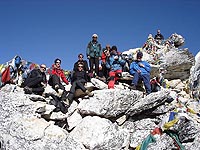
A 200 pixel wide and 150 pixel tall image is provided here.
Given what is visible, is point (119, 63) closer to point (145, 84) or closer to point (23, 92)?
point (145, 84)

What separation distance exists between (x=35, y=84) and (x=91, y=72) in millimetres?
4298

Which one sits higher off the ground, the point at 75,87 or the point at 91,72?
the point at 91,72

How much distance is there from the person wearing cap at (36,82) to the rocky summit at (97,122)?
1.21 ft

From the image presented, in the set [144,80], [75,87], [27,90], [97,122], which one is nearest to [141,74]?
[144,80]

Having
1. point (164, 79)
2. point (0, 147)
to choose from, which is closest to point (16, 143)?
point (0, 147)

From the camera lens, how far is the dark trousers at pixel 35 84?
1352 cm

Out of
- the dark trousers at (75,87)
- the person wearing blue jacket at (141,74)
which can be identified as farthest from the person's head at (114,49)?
the dark trousers at (75,87)

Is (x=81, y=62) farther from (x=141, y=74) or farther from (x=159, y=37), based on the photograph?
(x=159, y=37)

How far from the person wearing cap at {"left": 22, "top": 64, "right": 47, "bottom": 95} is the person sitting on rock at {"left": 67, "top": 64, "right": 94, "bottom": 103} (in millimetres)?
1600

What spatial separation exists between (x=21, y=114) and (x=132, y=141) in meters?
5.70

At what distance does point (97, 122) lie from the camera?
12.8 m

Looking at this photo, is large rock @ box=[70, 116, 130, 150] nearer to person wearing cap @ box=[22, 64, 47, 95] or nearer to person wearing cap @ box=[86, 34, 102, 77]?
person wearing cap @ box=[22, 64, 47, 95]

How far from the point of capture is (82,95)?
14430 mm

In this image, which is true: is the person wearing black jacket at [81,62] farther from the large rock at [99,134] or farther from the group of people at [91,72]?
the large rock at [99,134]
